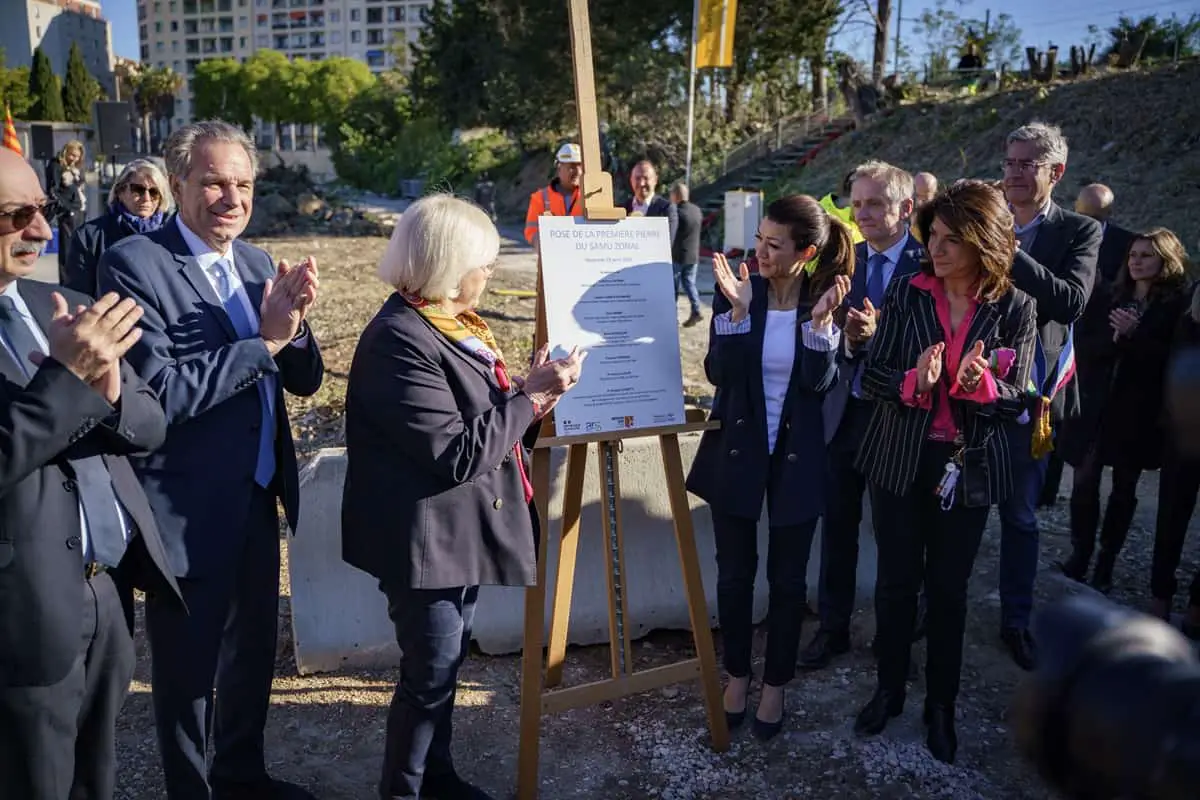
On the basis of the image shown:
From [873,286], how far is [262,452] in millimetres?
2498

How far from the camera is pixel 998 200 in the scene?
10.4 ft

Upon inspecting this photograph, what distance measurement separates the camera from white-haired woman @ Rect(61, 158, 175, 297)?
4316 mm

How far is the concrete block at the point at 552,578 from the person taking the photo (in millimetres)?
3900

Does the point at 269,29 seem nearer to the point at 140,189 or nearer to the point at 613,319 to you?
the point at 140,189

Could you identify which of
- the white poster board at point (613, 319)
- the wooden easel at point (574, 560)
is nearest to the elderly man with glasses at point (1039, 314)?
the wooden easel at point (574, 560)

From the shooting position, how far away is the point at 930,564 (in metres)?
3.33

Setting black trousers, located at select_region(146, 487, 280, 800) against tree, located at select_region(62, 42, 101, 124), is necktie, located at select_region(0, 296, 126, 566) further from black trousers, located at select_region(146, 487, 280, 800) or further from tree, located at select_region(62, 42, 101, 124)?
tree, located at select_region(62, 42, 101, 124)

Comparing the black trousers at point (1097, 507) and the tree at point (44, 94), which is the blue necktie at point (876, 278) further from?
the tree at point (44, 94)

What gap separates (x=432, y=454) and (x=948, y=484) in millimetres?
1747

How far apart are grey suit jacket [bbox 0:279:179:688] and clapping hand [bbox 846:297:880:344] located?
2.31 meters

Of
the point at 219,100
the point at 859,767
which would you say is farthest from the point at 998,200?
the point at 219,100

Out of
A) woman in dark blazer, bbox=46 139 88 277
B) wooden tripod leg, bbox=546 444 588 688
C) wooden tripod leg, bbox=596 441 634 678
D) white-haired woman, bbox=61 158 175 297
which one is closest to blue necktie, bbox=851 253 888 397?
wooden tripod leg, bbox=596 441 634 678

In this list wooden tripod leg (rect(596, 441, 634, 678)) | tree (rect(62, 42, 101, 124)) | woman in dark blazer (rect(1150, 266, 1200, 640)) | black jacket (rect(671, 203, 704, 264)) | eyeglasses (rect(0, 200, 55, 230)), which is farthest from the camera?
tree (rect(62, 42, 101, 124))

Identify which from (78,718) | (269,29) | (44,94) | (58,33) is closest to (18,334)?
(78,718)
